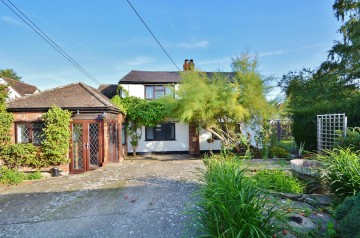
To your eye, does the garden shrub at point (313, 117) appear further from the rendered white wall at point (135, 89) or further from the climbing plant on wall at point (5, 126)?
the climbing plant on wall at point (5, 126)

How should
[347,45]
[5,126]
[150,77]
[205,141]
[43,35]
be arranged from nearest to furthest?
1. [5,126]
2. [43,35]
3. [347,45]
4. [205,141]
5. [150,77]

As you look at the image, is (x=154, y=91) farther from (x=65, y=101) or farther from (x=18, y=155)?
(x=18, y=155)

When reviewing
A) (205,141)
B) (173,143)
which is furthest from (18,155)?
(205,141)

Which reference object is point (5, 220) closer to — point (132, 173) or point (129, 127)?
point (132, 173)

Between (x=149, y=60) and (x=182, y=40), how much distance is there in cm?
406

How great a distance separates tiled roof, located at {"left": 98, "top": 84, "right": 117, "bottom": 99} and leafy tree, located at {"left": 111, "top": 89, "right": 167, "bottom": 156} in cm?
347

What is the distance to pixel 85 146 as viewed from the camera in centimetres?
913

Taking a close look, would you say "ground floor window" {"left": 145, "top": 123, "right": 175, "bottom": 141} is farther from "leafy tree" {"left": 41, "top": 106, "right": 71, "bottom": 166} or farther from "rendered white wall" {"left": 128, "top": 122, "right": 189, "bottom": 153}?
"leafy tree" {"left": 41, "top": 106, "right": 71, "bottom": 166}

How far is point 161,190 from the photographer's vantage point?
5348 mm

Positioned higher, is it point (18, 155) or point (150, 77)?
point (150, 77)

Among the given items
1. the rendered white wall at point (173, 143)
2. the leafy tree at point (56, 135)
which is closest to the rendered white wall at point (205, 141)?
the rendered white wall at point (173, 143)

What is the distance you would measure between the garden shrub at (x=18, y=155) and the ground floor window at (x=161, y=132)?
6.66 meters

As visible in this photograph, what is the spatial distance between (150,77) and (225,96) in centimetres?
737

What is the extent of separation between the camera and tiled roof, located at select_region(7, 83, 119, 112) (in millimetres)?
9227
